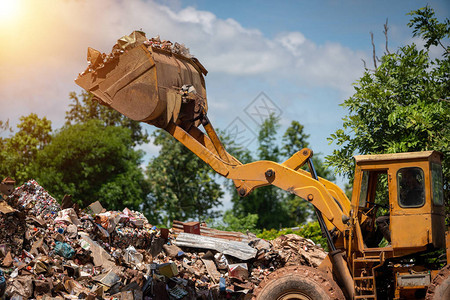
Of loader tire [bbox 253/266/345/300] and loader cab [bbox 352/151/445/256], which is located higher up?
loader cab [bbox 352/151/445/256]

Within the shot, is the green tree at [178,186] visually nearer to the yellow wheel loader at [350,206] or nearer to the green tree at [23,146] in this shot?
the green tree at [23,146]

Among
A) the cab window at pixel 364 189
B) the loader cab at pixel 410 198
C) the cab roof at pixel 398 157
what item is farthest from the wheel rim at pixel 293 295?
the cab roof at pixel 398 157

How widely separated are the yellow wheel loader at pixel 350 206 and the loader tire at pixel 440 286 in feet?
0.04

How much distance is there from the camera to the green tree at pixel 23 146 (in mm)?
25609

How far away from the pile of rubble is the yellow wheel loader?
399 centimetres

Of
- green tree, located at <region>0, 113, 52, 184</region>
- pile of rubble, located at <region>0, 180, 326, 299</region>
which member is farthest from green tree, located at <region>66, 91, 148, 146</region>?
pile of rubble, located at <region>0, 180, 326, 299</region>

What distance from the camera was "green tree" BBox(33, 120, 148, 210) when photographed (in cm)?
2509

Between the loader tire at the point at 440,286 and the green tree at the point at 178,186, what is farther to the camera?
the green tree at the point at 178,186

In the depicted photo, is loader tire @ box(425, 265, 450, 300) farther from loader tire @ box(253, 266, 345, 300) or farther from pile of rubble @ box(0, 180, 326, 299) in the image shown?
pile of rubble @ box(0, 180, 326, 299)

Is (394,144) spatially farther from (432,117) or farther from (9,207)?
(9,207)

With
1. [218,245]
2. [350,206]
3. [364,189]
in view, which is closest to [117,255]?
[218,245]

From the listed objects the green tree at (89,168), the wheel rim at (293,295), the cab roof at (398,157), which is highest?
the green tree at (89,168)

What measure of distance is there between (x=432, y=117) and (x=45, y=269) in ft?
31.4

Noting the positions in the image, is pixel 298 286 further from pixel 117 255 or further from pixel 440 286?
pixel 117 255
